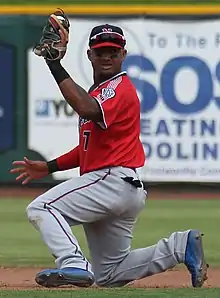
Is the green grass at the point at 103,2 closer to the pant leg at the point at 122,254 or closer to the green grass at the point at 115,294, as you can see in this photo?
the pant leg at the point at 122,254

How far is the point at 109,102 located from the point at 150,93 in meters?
7.77

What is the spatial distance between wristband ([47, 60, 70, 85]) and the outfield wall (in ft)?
25.4

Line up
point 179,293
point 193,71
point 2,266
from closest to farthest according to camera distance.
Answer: point 179,293 → point 2,266 → point 193,71

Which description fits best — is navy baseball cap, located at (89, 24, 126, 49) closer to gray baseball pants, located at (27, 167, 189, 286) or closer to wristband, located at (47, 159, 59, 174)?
gray baseball pants, located at (27, 167, 189, 286)

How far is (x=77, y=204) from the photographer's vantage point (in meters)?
5.34

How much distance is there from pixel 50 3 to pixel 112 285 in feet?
27.2

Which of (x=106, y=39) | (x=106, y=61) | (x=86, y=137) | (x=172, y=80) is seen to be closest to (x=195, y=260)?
(x=86, y=137)

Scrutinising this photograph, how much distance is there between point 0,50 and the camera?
43.3 feet

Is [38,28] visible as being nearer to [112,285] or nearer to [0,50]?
[0,50]

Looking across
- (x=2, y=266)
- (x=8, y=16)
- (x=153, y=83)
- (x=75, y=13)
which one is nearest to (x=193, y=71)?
(x=153, y=83)

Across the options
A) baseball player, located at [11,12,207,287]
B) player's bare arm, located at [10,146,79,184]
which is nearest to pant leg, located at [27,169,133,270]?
baseball player, located at [11,12,207,287]

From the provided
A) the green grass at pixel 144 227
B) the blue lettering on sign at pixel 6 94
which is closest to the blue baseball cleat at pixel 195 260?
the green grass at pixel 144 227

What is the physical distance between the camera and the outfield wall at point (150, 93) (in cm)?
1290

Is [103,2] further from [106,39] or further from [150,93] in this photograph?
[106,39]
